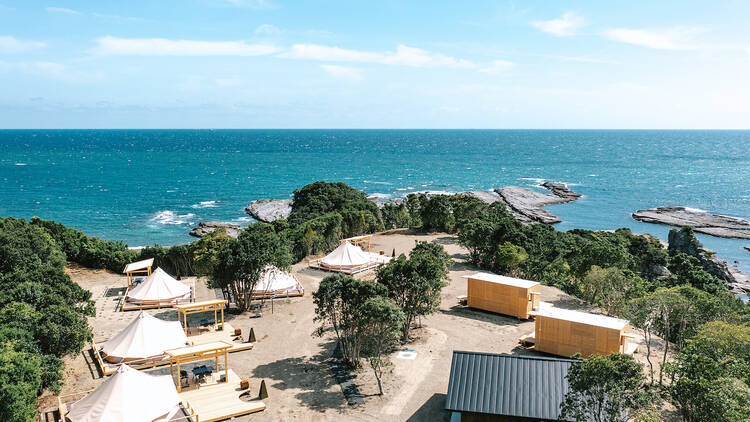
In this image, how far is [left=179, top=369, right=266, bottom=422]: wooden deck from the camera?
1661cm

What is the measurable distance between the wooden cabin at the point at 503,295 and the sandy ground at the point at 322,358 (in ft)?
1.75

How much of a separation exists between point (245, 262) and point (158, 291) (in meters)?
6.09

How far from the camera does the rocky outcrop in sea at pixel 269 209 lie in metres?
70.9

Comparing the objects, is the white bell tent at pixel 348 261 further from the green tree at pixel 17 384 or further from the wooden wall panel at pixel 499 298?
the green tree at pixel 17 384

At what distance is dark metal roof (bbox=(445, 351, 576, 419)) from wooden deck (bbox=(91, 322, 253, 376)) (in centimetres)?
978

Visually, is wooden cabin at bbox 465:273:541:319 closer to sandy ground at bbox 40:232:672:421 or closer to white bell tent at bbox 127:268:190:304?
sandy ground at bbox 40:232:672:421

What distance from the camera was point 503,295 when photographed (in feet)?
85.9

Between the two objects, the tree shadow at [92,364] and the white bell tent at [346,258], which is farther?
the white bell tent at [346,258]

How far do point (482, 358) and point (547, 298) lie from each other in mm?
14151

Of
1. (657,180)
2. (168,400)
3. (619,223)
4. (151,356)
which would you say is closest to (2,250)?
(151,356)

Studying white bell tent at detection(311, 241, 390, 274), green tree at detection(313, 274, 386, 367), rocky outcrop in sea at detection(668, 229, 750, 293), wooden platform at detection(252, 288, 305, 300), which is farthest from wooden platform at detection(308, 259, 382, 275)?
rocky outcrop in sea at detection(668, 229, 750, 293)

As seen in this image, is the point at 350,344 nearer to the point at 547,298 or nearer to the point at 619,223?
the point at 547,298

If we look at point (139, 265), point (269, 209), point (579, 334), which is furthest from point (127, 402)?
point (269, 209)

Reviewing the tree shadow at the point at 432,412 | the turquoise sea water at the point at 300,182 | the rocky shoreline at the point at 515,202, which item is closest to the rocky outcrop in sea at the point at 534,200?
the rocky shoreline at the point at 515,202
